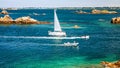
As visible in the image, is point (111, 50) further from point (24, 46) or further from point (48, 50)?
point (24, 46)

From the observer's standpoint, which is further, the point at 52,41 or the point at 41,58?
the point at 52,41

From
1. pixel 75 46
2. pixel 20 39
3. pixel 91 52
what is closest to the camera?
pixel 91 52

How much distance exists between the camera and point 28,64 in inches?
2432

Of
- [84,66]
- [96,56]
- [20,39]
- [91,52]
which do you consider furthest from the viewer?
[20,39]

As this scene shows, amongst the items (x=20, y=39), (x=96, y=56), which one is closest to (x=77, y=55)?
(x=96, y=56)

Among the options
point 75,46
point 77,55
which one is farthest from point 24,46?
point 77,55

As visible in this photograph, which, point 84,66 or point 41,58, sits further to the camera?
point 41,58

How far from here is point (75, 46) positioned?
84.0 m

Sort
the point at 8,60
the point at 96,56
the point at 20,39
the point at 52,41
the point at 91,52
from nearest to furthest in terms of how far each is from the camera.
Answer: the point at 8,60, the point at 96,56, the point at 91,52, the point at 52,41, the point at 20,39

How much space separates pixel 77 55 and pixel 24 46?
1836 centimetres

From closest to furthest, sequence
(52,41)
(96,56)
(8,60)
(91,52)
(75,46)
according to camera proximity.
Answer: (8,60) → (96,56) → (91,52) → (75,46) → (52,41)

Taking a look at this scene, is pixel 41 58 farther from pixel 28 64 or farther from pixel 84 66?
pixel 84 66

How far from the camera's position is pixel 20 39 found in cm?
9950

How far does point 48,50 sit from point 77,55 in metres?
8.97
